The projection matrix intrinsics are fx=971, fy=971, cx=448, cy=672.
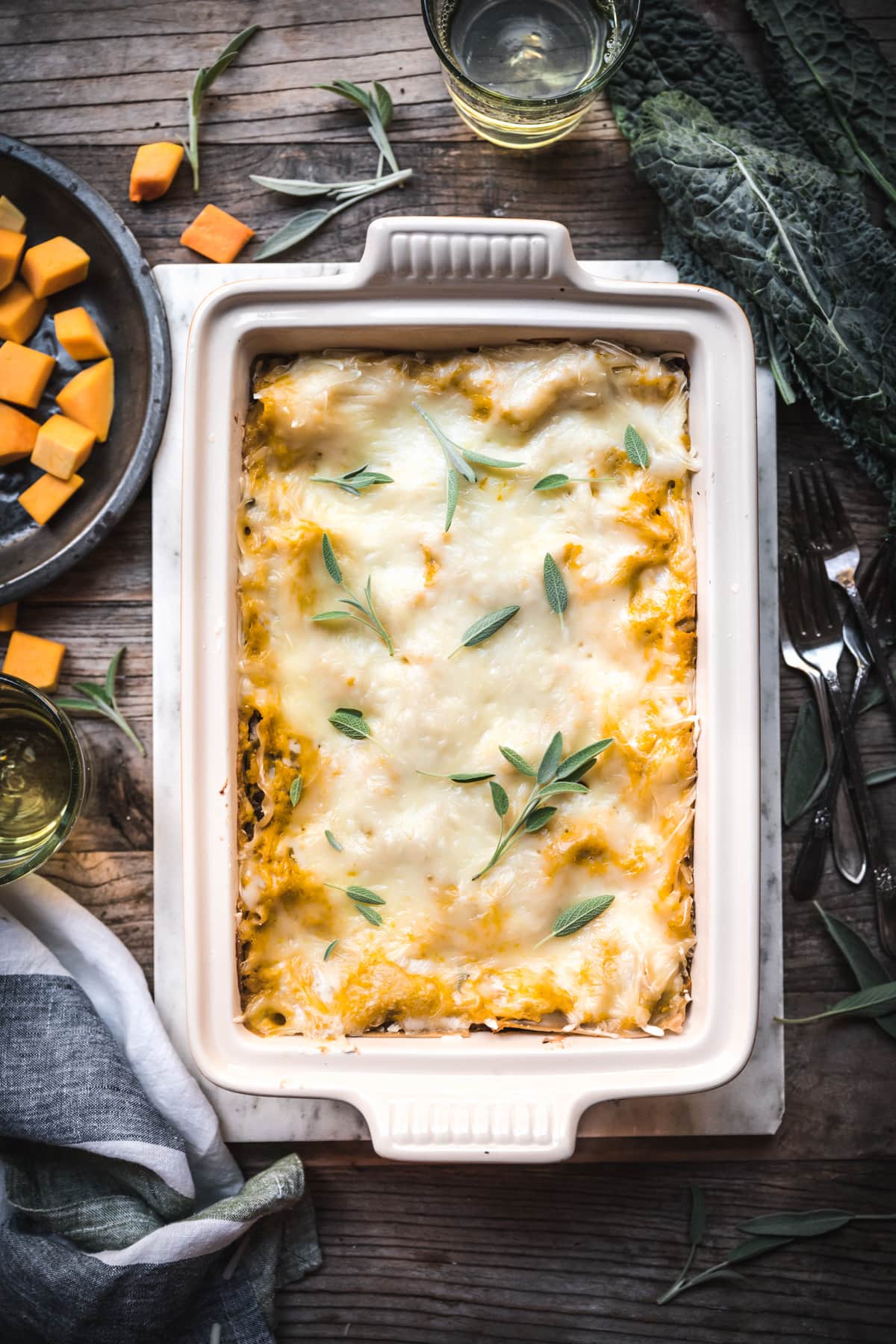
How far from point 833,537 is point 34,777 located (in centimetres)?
136

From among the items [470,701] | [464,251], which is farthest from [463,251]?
[470,701]

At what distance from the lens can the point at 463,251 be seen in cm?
127

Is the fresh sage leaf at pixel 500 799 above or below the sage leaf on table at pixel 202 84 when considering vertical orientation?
below

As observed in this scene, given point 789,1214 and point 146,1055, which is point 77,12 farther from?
point 789,1214

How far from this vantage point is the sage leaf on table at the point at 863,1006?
1.56 m

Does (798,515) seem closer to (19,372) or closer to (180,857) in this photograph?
(180,857)

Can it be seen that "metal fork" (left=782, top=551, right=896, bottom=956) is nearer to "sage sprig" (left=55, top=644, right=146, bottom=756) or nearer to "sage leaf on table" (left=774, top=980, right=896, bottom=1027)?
"sage leaf on table" (left=774, top=980, right=896, bottom=1027)

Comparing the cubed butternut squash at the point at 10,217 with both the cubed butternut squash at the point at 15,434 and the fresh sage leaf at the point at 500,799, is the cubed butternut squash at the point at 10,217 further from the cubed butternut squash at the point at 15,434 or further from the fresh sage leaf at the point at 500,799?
the fresh sage leaf at the point at 500,799

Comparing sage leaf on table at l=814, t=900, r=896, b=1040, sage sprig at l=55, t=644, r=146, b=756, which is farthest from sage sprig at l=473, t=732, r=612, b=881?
sage sprig at l=55, t=644, r=146, b=756

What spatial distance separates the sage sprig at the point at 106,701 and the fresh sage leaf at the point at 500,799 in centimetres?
64

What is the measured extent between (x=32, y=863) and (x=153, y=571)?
0.50 metres

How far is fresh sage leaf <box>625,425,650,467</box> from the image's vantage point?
1.34 meters

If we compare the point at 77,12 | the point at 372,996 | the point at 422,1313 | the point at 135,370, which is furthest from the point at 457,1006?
the point at 77,12

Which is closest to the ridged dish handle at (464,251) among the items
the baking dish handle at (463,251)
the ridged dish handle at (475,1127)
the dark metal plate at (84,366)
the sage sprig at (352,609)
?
the baking dish handle at (463,251)
